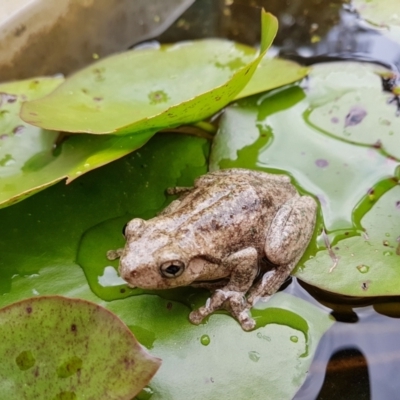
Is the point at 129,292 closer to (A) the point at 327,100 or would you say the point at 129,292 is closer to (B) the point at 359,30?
(A) the point at 327,100

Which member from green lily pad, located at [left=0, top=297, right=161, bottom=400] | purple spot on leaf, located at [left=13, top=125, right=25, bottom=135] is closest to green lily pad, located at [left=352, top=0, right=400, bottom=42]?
purple spot on leaf, located at [left=13, top=125, right=25, bottom=135]

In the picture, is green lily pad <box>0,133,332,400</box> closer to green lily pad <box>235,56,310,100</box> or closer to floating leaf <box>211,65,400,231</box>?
floating leaf <box>211,65,400,231</box>

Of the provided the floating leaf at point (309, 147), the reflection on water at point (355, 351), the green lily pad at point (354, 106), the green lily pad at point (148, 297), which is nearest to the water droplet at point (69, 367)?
the green lily pad at point (148, 297)

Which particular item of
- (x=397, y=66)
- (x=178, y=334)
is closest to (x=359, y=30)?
(x=397, y=66)

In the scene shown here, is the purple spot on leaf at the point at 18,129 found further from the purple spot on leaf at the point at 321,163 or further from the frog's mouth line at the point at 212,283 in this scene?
the purple spot on leaf at the point at 321,163

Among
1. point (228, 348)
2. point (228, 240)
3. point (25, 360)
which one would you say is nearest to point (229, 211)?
point (228, 240)

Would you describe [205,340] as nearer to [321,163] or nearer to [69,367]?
[69,367]
